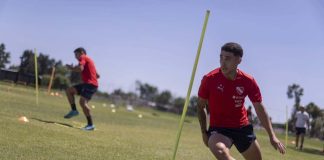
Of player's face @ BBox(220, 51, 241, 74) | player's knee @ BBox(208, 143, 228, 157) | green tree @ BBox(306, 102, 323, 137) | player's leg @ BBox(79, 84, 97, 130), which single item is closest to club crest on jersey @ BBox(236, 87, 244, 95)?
player's face @ BBox(220, 51, 241, 74)

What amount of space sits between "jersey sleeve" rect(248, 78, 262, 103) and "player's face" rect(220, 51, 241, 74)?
0.43m

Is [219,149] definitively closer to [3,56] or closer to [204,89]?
[204,89]

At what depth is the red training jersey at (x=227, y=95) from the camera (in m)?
6.06

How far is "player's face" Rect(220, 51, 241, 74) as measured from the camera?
5898 mm

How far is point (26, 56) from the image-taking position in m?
57.3

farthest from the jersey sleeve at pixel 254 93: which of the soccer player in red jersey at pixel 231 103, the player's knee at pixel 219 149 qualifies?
the player's knee at pixel 219 149

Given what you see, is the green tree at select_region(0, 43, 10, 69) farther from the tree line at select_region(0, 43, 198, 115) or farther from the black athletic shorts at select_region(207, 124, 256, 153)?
the black athletic shorts at select_region(207, 124, 256, 153)

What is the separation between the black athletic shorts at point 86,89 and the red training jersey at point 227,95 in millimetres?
6817

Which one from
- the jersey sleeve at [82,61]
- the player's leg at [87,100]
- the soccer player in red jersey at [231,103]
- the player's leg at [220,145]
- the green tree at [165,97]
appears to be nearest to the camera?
the player's leg at [220,145]

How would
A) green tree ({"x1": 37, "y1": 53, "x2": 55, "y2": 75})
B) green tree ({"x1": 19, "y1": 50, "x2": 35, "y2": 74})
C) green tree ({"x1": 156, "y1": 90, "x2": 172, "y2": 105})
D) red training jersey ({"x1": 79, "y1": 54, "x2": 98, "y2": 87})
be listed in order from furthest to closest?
1. green tree ({"x1": 156, "y1": 90, "x2": 172, "y2": 105})
2. green tree ({"x1": 37, "y1": 53, "x2": 55, "y2": 75})
3. green tree ({"x1": 19, "y1": 50, "x2": 35, "y2": 74})
4. red training jersey ({"x1": 79, "y1": 54, "x2": 98, "y2": 87})

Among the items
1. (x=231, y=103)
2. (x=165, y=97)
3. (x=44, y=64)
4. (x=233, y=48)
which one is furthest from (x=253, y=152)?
(x=165, y=97)

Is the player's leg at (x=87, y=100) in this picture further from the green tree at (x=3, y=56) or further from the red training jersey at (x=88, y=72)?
the green tree at (x=3, y=56)

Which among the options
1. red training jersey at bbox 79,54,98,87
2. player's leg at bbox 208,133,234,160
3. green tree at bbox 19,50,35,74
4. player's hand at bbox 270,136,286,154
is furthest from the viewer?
green tree at bbox 19,50,35,74

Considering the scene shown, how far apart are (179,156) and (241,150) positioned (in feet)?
12.6
